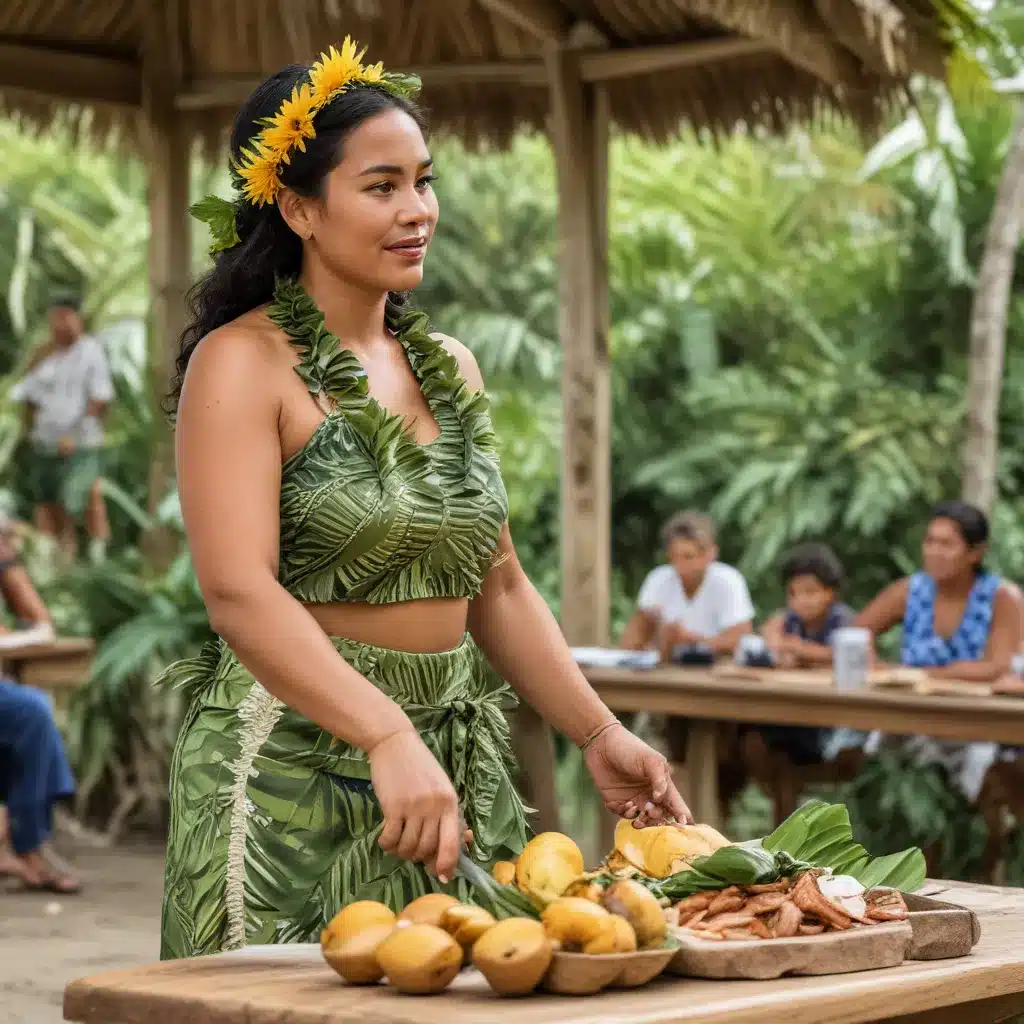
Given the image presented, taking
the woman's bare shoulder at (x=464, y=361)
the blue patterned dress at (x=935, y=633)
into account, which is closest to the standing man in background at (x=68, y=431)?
the blue patterned dress at (x=935, y=633)

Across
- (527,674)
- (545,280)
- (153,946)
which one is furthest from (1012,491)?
(527,674)

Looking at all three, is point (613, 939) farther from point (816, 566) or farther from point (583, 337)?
point (583, 337)

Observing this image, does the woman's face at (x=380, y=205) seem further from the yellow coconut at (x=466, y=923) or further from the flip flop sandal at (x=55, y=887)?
the flip flop sandal at (x=55, y=887)

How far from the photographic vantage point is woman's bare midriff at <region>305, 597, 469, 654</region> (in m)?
2.27

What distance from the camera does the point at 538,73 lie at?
812 centimetres

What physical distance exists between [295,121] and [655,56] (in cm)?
538

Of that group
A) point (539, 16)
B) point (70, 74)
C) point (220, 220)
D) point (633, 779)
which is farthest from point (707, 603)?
point (220, 220)

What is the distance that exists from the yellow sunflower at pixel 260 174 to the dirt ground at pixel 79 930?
3.14m

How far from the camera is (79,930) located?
6.18 m

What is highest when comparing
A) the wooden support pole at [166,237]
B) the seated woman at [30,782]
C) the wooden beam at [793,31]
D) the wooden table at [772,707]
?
the wooden beam at [793,31]

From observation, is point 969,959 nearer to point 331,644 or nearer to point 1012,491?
point 331,644

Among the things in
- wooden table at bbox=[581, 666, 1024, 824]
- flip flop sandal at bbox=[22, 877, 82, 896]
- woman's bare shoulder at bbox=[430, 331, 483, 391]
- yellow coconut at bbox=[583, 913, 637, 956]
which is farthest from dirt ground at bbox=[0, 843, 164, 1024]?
yellow coconut at bbox=[583, 913, 637, 956]

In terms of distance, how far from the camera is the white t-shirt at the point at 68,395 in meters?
10.1

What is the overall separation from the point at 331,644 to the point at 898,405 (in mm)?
10329
